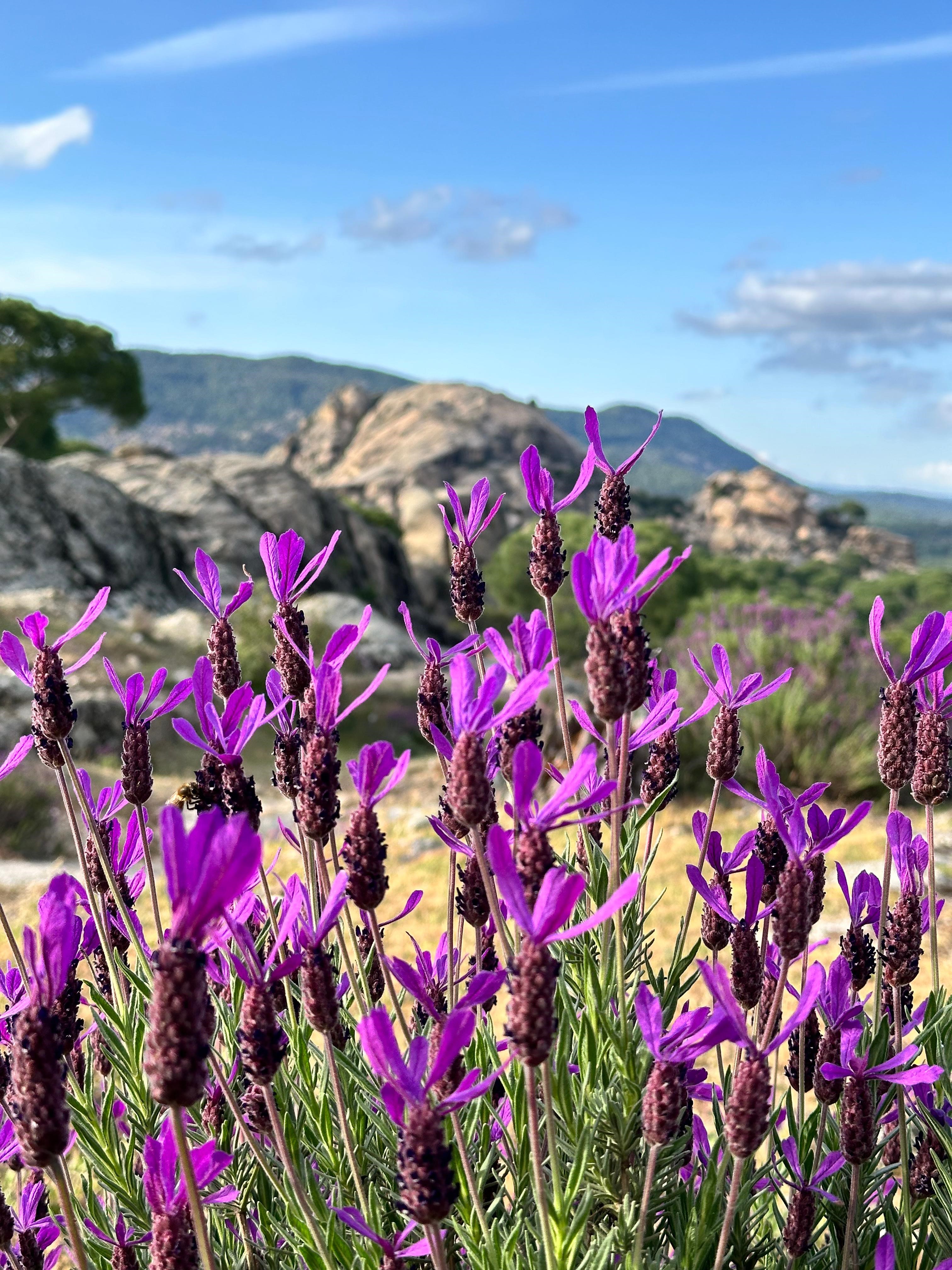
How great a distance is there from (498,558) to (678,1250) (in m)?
24.5

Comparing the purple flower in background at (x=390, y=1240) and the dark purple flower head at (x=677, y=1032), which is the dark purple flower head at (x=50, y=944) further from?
the dark purple flower head at (x=677, y=1032)

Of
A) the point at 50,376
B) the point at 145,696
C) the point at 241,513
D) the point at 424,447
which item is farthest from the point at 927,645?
the point at 424,447

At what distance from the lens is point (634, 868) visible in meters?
1.51

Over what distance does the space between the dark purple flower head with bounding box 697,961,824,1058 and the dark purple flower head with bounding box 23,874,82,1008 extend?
1.85ft

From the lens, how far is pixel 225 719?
4.24ft

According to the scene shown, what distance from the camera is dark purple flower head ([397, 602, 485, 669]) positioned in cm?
132

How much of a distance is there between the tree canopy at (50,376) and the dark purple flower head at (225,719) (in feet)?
118

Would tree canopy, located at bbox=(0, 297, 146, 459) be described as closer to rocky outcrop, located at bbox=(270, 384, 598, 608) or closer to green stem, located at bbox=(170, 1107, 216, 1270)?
rocky outcrop, located at bbox=(270, 384, 598, 608)

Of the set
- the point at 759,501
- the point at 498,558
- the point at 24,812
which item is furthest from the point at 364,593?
the point at 759,501

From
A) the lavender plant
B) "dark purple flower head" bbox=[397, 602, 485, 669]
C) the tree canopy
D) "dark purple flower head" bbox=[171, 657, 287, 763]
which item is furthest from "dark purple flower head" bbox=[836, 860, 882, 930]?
the tree canopy

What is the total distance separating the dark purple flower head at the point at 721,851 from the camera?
1.50 metres

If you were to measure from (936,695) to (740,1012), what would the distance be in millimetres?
605

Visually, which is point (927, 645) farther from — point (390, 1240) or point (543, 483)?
point (390, 1240)

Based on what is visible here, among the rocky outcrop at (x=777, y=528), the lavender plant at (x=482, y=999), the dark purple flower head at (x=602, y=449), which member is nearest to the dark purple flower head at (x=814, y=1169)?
the lavender plant at (x=482, y=999)
